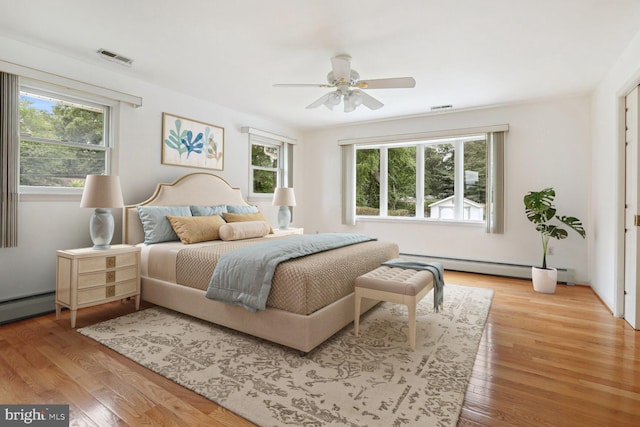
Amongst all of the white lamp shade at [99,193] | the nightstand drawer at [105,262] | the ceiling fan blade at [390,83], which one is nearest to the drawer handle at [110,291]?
the nightstand drawer at [105,262]

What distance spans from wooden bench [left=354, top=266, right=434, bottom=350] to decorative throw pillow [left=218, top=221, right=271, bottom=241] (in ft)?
5.62

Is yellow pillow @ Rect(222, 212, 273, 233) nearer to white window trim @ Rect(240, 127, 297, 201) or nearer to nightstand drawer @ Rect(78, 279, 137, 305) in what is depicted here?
white window trim @ Rect(240, 127, 297, 201)

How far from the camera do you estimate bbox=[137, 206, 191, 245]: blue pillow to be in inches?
133

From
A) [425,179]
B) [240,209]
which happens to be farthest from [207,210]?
[425,179]

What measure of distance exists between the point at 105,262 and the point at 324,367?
2.18 metres

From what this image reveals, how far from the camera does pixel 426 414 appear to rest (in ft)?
5.16

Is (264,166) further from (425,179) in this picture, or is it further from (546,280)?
(546,280)

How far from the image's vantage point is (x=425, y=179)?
17.7ft

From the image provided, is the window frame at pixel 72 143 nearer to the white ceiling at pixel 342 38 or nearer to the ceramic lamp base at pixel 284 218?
the white ceiling at pixel 342 38

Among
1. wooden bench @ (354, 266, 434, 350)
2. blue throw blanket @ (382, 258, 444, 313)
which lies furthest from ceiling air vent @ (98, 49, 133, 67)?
blue throw blanket @ (382, 258, 444, 313)

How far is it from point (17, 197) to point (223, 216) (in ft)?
6.39

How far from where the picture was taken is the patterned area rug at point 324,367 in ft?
5.25

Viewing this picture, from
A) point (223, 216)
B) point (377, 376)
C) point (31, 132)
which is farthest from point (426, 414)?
point (31, 132)

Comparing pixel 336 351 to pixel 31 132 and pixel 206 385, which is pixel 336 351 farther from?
pixel 31 132
